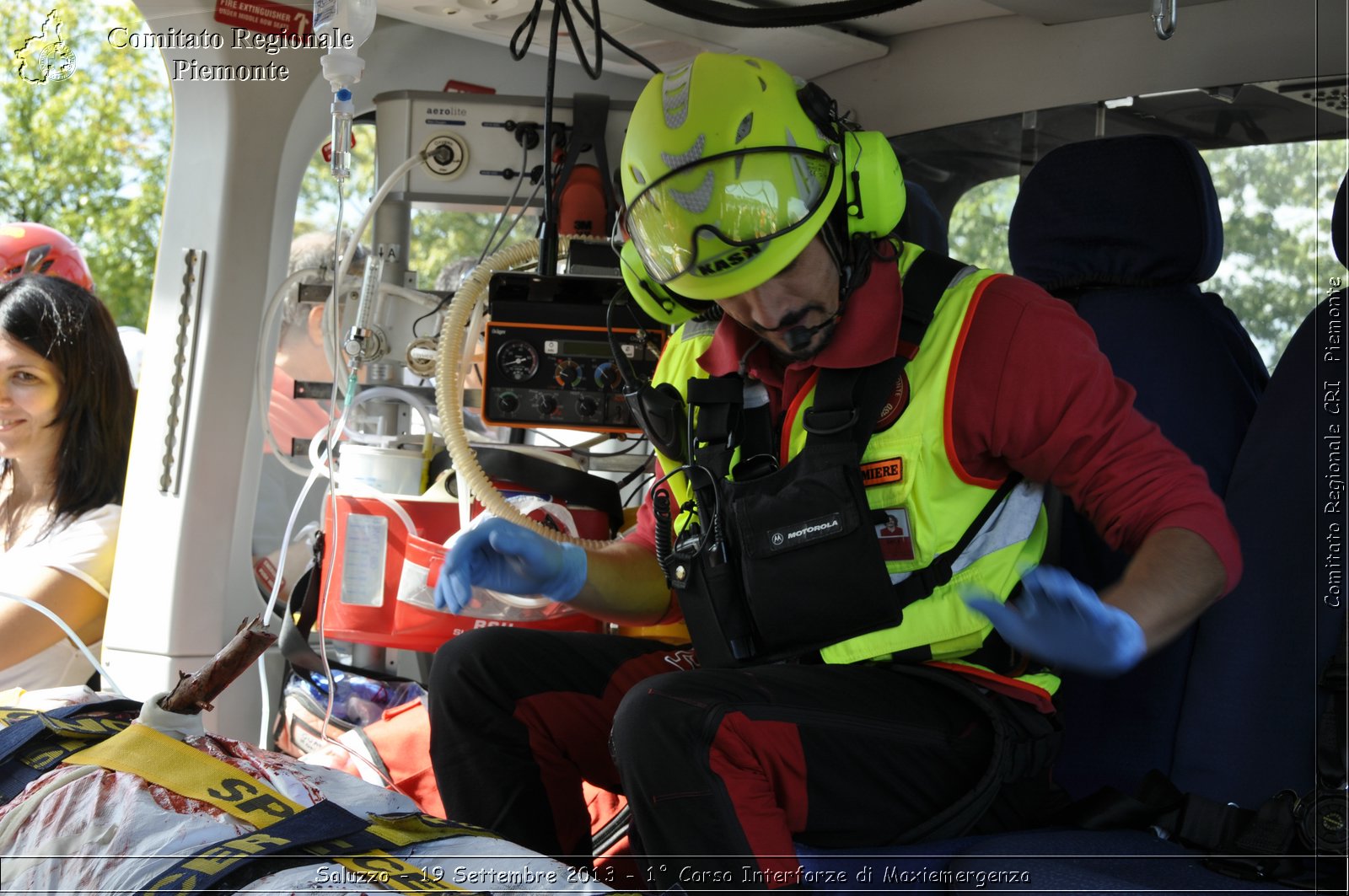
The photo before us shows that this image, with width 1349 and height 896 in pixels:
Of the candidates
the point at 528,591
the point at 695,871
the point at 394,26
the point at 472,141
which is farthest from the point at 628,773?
the point at 394,26

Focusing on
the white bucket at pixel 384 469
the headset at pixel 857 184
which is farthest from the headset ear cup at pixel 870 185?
the white bucket at pixel 384 469

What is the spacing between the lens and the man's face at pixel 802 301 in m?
1.84

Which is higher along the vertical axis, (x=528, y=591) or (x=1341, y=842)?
(x=528, y=591)

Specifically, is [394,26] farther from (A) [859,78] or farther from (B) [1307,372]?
(B) [1307,372]

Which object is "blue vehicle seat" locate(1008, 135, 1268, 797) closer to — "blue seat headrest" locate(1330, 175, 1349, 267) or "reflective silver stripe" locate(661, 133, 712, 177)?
"blue seat headrest" locate(1330, 175, 1349, 267)

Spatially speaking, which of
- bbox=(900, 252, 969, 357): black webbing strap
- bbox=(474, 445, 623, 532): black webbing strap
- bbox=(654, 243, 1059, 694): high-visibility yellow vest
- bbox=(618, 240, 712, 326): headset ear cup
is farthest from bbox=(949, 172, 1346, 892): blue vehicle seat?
bbox=(474, 445, 623, 532): black webbing strap

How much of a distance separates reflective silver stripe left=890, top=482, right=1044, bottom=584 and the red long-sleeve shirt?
0.12ft

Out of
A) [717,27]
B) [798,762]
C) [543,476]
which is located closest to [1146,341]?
[798,762]

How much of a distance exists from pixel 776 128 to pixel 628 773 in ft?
3.01

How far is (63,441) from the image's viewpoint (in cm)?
307

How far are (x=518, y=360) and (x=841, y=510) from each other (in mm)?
1075

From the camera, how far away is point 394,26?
338 centimetres

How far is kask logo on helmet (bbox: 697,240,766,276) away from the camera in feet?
5.78

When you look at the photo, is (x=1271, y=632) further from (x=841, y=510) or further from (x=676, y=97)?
(x=676, y=97)
